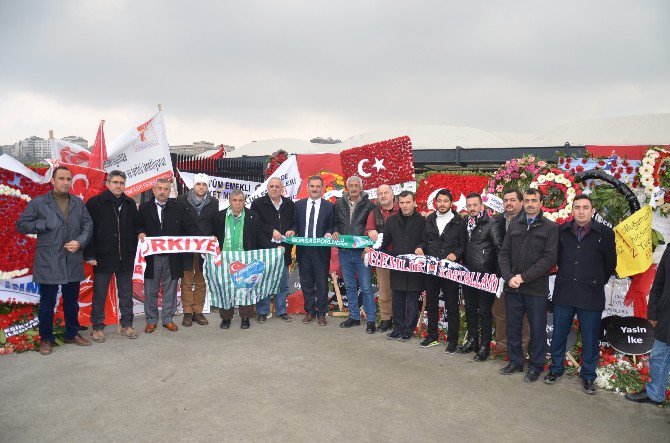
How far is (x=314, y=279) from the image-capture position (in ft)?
26.3

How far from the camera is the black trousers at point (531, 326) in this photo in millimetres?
5621

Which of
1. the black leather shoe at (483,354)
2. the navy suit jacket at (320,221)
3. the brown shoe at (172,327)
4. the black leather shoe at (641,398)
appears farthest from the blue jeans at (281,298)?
the black leather shoe at (641,398)

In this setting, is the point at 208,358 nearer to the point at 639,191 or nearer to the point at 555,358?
the point at 555,358

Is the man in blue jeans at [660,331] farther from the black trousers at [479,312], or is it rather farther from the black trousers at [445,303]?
the black trousers at [445,303]

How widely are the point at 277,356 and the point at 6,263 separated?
3.81m

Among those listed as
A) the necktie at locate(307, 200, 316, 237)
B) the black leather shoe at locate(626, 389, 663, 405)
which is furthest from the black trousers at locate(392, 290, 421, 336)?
the black leather shoe at locate(626, 389, 663, 405)

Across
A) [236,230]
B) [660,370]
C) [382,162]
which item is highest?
[382,162]

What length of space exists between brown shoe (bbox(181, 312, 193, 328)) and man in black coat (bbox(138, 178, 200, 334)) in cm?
24

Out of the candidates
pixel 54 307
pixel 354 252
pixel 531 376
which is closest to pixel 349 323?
pixel 354 252

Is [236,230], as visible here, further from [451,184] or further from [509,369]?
[509,369]

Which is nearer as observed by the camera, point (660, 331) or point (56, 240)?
point (660, 331)

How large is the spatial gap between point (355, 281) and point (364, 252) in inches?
20.6

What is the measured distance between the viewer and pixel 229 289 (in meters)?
7.52

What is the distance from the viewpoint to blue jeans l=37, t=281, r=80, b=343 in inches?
248
